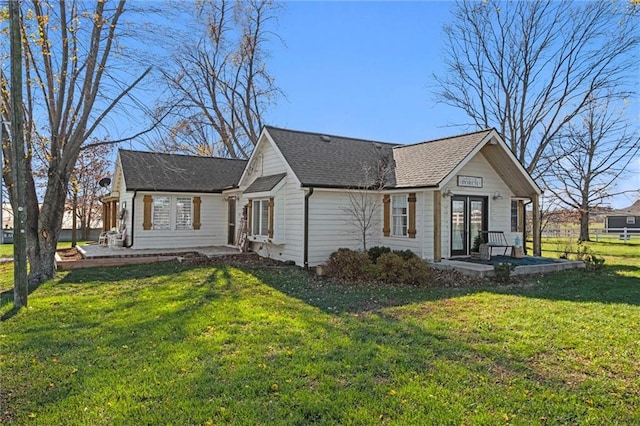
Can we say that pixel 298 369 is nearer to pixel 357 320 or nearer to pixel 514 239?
pixel 357 320

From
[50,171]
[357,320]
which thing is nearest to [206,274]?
[50,171]

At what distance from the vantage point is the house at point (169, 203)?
53.3 feet

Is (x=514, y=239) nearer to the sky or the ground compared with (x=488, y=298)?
nearer to the sky

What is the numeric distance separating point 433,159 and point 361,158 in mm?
2764

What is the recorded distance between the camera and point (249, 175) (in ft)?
53.2

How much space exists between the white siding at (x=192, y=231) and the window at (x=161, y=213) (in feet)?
0.58

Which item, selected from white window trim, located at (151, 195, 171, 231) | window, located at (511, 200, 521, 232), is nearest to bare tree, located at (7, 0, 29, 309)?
white window trim, located at (151, 195, 171, 231)

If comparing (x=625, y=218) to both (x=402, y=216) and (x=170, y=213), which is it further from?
(x=170, y=213)

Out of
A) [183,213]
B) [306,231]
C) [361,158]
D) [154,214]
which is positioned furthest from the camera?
[183,213]

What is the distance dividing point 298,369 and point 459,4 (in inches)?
903

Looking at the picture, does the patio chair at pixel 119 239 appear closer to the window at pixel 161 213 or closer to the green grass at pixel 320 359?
the window at pixel 161 213

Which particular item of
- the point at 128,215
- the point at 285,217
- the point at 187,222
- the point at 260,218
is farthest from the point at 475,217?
the point at 128,215

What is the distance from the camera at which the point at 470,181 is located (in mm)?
13656

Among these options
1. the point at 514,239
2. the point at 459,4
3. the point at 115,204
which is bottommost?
the point at 514,239
